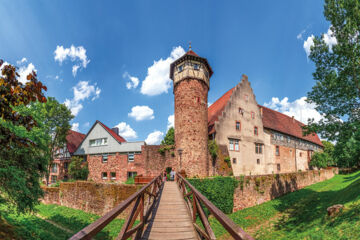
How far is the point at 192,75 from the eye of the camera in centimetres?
2039

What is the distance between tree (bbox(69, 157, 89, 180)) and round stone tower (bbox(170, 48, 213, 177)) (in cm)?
1594

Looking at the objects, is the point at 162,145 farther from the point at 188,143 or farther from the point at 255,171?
the point at 255,171

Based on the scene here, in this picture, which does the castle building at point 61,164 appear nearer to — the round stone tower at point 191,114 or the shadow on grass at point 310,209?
the round stone tower at point 191,114

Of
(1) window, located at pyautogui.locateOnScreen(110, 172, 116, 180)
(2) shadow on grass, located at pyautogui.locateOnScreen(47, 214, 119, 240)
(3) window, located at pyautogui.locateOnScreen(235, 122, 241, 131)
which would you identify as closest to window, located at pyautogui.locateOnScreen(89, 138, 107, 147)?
(1) window, located at pyautogui.locateOnScreen(110, 172, 116, 180)

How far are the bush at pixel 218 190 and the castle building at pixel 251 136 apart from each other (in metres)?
5.89

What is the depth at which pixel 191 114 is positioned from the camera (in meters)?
19.7

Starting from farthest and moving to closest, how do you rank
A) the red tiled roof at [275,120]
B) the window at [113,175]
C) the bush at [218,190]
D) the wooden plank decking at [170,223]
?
1. the red tiled roof at [275,120]
2. the window at [113,175]
3. the bush at [218,190]
4. the wooden plank decking at [170,223]

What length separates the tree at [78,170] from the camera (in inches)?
1016

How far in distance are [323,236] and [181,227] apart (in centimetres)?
688

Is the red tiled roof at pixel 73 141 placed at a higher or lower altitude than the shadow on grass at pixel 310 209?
higher

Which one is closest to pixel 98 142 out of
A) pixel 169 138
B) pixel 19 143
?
pixel 169 138

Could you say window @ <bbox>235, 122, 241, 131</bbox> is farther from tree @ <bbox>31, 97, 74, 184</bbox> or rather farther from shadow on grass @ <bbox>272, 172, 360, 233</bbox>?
tree @ <bbox>31, 97, 74, 184</bbox>

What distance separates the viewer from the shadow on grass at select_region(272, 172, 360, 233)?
883cm

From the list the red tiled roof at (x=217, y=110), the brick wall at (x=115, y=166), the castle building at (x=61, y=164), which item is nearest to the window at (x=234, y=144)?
the red tiled roof at (x=217, y=110)
